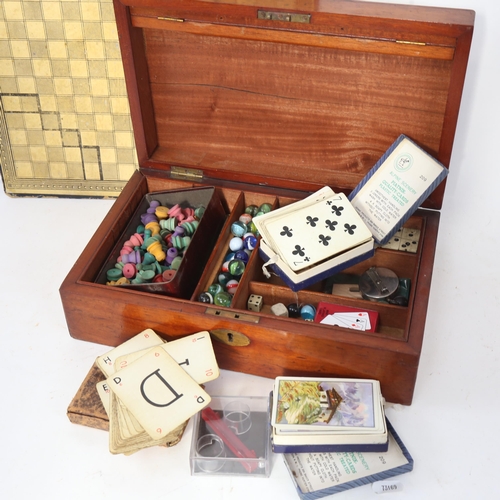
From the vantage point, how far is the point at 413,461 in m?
2.11

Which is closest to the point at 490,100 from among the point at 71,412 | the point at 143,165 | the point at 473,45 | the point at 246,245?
the point at 473,45

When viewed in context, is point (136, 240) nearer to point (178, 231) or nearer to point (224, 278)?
point (178, 231)

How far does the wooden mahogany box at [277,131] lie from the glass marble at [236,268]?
0.05 m

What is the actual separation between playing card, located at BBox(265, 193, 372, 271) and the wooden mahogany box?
0.13 m

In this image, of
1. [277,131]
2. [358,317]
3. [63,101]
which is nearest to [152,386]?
[358,317]

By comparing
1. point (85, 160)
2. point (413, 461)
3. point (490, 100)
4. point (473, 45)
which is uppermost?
point (473, 45)

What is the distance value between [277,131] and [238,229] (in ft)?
1.43

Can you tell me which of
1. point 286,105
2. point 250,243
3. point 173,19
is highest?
point 173,19

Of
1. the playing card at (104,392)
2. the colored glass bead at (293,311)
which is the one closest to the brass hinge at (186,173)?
the colored glass bead at (293,311)

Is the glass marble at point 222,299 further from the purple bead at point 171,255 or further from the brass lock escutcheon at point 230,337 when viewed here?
the purple bead at point 171,255

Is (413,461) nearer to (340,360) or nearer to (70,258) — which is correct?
(340,360)

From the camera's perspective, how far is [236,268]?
8.30ft

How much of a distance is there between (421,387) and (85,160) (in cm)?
177

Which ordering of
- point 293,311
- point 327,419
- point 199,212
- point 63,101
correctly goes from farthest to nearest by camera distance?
point 63,101
point 199,212
point 293,311
point 327,419
